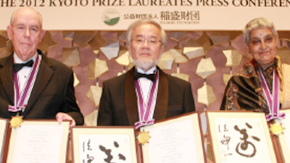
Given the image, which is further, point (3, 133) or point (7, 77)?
point (7, 77)

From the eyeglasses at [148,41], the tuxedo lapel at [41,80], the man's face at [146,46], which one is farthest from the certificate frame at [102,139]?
the eyeglasses at [148,41]

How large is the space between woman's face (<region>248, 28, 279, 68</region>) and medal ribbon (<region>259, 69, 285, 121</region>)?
14 centimetres

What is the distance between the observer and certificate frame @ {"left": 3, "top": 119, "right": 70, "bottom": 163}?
1756 millimetres

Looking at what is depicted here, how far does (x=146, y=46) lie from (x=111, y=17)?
1.12 metres

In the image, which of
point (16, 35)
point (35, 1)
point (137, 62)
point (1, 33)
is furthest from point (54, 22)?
point (137, 62)

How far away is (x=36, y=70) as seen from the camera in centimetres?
230

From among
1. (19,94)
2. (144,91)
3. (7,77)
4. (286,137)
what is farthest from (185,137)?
(7,77)

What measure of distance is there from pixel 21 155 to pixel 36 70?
729 mm

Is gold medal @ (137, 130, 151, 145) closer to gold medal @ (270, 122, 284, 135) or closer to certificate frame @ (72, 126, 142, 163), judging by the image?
certificate frame @ (72, 126, 142, 163)

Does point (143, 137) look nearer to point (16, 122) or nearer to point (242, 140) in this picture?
point (242, 140)

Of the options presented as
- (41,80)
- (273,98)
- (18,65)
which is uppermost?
(18,65)

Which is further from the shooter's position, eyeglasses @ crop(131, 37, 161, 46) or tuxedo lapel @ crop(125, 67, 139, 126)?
eyeglasses @ crop(131, 37, 161, 46)

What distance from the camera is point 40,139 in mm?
1806

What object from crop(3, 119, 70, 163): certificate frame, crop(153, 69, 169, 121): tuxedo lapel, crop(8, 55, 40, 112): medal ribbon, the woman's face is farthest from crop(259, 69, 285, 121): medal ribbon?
crop(8, 55, 40, 112): medal ribbon
